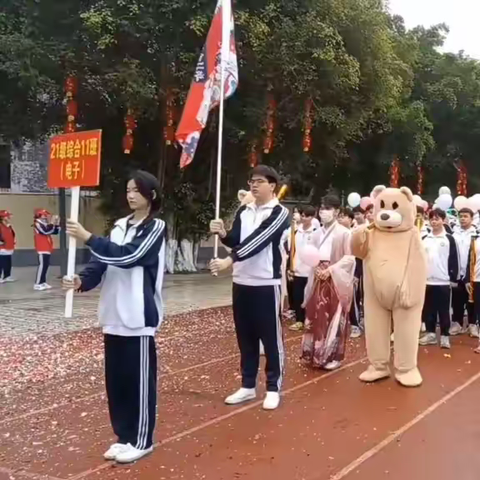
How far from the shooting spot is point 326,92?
15391 millimetres

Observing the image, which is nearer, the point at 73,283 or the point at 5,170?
the point at 73,283

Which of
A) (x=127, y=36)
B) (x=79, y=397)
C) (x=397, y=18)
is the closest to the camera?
(x=79, y=397)

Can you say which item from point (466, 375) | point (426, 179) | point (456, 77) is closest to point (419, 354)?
point (466, 375)

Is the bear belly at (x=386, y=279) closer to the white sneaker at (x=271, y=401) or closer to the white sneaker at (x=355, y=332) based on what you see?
the white sneaker at (x=271, y=401)

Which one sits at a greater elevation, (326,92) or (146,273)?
(326,92)

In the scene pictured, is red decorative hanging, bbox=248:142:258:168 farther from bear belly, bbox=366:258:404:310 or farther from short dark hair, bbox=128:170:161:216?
short dark hair, bbox=128:170:161:216

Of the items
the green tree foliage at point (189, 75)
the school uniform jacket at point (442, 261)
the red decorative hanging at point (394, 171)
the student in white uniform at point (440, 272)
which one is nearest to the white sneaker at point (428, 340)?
the student in white uniform at point (440, 272)

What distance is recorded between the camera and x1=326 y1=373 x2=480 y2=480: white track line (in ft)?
14.4

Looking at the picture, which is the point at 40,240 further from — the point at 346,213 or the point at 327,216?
the point at 327,216

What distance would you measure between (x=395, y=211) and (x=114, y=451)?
345cm

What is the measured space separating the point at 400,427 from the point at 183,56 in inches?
392

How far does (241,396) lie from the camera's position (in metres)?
5.87

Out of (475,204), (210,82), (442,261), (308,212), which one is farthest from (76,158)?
(475,204)

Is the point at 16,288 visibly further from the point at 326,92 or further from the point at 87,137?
the point at 87,137
